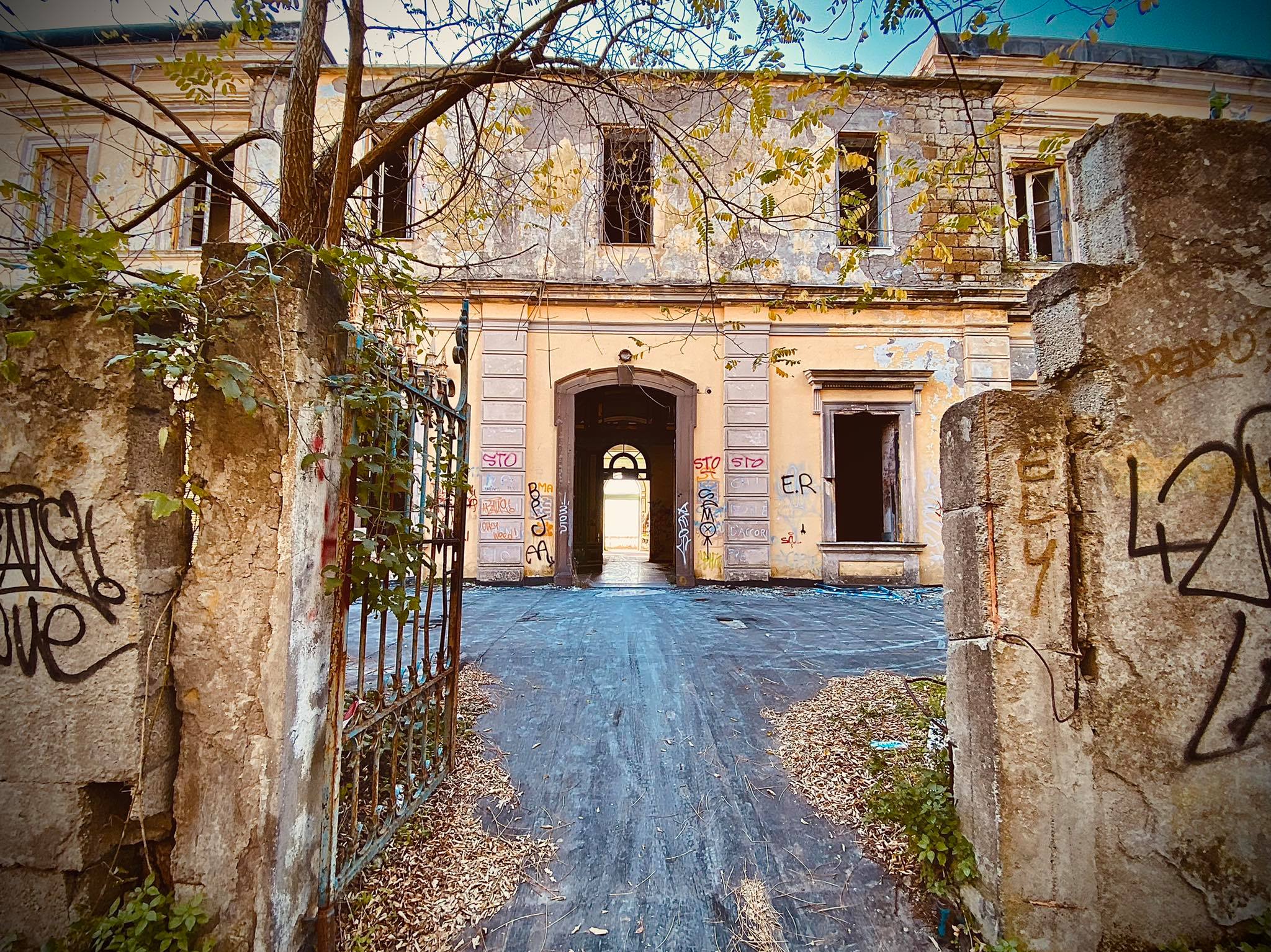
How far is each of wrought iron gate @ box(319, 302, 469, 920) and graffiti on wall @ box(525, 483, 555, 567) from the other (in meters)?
6.13

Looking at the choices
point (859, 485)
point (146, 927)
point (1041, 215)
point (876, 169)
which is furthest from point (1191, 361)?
point (859, 485)

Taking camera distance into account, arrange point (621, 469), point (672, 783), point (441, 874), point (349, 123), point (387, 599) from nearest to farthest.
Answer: point (387, 599)
point (441, 874)
point (349, 123)
point (672, 783)
point (621, 469)

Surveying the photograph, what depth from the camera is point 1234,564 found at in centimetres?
189

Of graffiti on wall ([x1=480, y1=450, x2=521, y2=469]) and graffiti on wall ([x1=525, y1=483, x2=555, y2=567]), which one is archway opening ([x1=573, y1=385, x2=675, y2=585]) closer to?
graffiti on wall ([x1=525, y1=483, x2=555, y2=567])

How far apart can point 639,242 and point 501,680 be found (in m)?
7.91

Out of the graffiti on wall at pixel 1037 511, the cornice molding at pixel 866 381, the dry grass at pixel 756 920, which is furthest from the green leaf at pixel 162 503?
the cornice molding at pixel 866 381

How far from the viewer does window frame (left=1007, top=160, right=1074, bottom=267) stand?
10.1 meters

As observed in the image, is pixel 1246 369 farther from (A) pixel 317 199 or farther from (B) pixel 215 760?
(A) pixel 317 199

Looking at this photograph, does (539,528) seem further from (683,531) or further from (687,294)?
(687,294)

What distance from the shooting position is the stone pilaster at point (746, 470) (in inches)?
363

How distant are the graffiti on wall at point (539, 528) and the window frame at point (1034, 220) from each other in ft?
31.6

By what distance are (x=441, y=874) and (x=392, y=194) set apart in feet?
15.8

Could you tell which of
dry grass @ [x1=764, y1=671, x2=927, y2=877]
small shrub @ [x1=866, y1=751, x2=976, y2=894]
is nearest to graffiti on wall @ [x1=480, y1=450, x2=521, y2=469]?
dry grass @ [x1=764, y1=671, x2=927, y2=877]

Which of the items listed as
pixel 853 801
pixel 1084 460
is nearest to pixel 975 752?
pixel 853 801
